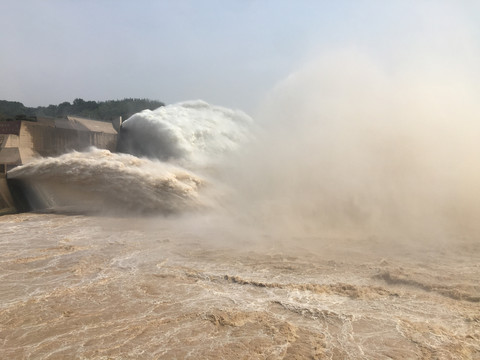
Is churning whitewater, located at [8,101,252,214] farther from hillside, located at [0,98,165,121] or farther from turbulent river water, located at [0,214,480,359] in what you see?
hillside, located at [0,98,165,121]

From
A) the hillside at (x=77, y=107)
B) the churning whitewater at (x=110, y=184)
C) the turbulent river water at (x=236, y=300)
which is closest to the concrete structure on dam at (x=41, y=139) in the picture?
the churning whitewater at (x=110, y=184)

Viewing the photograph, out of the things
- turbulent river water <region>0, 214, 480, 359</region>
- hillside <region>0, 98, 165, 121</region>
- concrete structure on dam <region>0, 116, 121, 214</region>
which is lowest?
turbulent river water <region>0, 214, 480, 359</region>

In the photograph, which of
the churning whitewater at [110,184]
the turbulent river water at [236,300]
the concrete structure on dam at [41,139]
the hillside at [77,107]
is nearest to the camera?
the turbulent river water at [236,300]

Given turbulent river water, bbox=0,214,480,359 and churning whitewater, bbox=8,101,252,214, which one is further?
churning whitewater, bbox=8,101,252,214

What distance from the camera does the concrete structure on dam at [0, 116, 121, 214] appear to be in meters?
12.9

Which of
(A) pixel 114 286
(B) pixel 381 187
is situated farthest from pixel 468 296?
(B) pixel 381 187

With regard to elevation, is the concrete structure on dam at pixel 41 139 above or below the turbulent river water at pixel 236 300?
above

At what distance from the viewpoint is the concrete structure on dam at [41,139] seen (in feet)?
42.5

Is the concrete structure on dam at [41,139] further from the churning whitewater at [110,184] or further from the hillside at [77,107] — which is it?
the hillside at [77,107]

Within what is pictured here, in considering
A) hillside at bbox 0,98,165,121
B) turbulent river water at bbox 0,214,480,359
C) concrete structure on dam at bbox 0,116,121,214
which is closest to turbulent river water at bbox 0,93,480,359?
turbulent river water at bbox 0,214,480,359

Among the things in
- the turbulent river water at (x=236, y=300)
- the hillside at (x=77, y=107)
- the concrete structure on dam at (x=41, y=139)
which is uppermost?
the hillside at (x=77, y=107)

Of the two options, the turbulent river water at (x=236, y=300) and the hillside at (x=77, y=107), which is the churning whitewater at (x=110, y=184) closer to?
the turbulent river water at (x=236, y=300)

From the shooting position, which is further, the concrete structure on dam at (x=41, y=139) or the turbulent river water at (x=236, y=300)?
the concrete structure on dam at (x=41, y=139)

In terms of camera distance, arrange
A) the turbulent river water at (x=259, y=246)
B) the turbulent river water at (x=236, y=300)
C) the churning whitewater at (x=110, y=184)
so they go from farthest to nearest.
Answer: the churning whitewater at (x=110, y=184)
the turbulent river water at (x=259, y=246)
the turbulent river water at (x=236, y=300)
